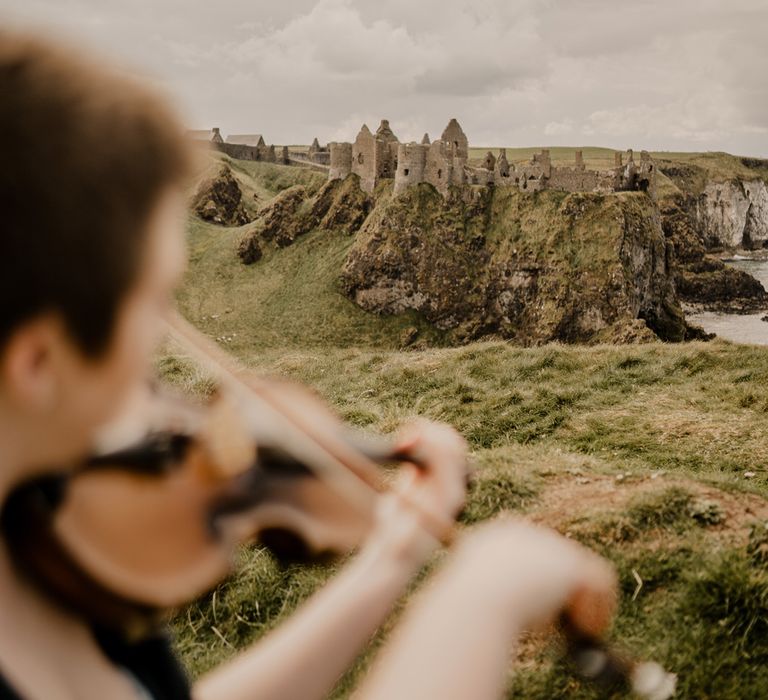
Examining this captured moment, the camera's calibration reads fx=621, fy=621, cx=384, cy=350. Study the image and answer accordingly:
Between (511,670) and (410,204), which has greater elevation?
(410,204)

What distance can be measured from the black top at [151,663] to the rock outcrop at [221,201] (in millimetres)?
52589

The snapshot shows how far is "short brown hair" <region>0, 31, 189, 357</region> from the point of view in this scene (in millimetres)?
773

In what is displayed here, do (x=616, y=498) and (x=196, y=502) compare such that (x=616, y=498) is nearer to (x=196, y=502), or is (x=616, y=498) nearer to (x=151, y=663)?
(x=196, y=502)

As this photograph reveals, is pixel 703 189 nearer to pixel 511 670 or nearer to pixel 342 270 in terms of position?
pixel 342 270

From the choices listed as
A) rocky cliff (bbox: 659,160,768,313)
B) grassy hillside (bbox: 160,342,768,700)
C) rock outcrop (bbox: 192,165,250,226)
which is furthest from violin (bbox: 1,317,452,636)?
rocky cliff (bbox: 659,160,768,313)

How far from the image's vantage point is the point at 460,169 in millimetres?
39469

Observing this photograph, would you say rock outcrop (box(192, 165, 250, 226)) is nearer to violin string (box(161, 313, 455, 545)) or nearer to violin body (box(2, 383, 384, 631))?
violin string (box(161, 313, 455, 545))

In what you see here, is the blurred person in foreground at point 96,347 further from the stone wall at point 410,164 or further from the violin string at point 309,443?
the stone wall at point 410,164

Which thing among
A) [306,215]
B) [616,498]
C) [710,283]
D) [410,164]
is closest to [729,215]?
[710,283]

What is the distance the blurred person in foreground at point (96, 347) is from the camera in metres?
0.79

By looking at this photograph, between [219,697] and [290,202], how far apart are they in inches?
1718

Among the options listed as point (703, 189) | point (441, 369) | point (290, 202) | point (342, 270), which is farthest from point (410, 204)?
point (703, 189)

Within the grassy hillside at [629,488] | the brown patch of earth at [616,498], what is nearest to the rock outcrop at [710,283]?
the grassy hillside at [629,488]

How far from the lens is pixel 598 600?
1.41 m
